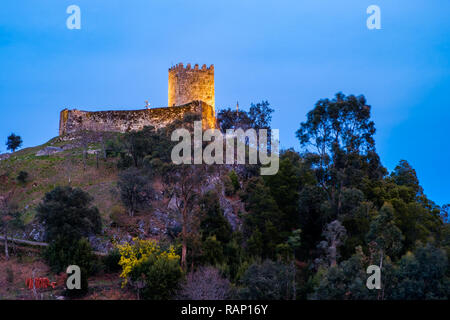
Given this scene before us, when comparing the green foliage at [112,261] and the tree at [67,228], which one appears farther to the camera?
the green foliage at [112,261]

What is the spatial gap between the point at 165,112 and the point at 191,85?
5150 mm

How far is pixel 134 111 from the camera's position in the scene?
47.1 m

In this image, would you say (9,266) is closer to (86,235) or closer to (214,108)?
(86,235)

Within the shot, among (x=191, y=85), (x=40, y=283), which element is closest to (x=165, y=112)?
(x=191, y=85)

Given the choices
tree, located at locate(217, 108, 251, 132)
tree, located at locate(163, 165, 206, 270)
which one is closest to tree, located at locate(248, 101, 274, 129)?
tree, located at locate(217, 108, 251, 132)

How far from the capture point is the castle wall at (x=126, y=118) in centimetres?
4469

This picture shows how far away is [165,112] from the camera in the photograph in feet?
150

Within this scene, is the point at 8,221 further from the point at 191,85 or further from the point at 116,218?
the point at 191,85

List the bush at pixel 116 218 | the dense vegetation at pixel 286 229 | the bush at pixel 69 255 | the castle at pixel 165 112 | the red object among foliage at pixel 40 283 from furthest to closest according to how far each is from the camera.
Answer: the castle at pixel 165 112 < the bush at pixel 116 218 < the bush at pixel 69 255 < the red object among foliage at pixel 40 283 < the dense vegetation at pixel 286 229

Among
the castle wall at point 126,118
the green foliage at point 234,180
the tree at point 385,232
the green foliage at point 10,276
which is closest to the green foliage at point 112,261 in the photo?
the green foliage at point 10,276

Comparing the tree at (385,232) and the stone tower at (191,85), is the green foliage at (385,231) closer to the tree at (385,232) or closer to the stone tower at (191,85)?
the tree at (385,232)

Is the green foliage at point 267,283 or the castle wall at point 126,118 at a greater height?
the castle wall at point 126,118

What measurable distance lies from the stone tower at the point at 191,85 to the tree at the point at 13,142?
69.7ft
